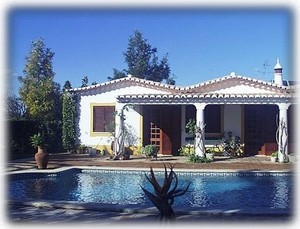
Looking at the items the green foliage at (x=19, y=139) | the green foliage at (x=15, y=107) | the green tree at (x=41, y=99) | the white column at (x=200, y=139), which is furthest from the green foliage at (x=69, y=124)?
the white column at (x=200, y=139)

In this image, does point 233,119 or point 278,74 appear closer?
point 233,119

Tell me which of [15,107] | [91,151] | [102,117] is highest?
[15,107]

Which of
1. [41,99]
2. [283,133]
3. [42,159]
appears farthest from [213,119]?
[41,99]

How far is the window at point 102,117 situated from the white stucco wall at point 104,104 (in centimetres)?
24

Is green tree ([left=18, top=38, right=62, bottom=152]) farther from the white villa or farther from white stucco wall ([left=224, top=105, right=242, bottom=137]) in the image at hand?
white stucco wall ([left=224, top=105, right=242, bottom=137])

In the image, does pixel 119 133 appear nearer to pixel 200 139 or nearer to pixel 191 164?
pixel 200 139

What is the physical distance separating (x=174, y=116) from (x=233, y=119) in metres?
3.18

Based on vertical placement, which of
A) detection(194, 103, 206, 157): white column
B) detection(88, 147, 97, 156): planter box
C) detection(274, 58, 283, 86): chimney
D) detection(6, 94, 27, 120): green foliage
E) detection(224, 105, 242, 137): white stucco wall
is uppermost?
detection(274, 58, 283, 86): chimney

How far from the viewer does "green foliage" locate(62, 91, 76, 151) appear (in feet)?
69.4

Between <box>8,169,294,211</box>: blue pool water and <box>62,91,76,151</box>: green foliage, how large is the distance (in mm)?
6314

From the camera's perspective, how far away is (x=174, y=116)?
66.6ft

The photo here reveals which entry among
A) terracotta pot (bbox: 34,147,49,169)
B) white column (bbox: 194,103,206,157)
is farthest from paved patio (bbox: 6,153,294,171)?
white column (bbox: 194,103,206,157)

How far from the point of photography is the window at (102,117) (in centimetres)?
2077

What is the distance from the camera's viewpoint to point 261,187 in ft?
39.6
